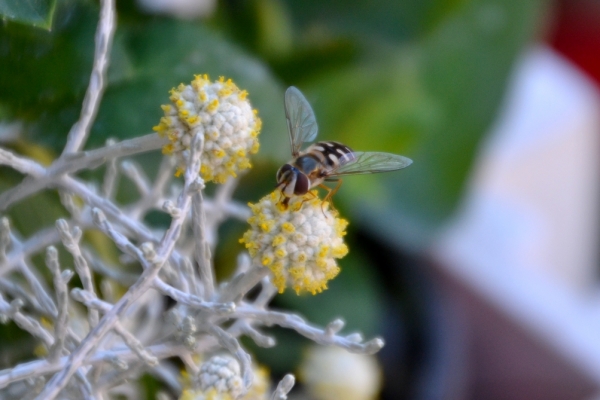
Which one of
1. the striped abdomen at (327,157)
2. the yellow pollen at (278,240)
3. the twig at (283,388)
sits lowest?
the twig at (283,388)

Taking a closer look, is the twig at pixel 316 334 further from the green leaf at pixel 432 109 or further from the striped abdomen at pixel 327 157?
the green leaf at pixel 432 109

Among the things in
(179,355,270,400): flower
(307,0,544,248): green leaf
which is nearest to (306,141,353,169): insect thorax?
(179,355,270,400): flower

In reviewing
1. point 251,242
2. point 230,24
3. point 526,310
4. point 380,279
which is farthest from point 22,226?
point 526,310

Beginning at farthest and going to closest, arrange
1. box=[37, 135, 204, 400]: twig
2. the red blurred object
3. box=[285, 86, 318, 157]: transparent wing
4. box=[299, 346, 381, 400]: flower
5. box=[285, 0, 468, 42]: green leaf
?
1. the red blurred object
2. box=[285, 0, 468, 42]: green leaf
3. box=[299, 346, 381, 400]: flower
4. box=[285, 86, 318, 157]: transparent wing
5. box=[37, 135, 204, 400]: twig

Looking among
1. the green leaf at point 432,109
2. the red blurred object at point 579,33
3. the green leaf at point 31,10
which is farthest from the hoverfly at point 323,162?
the red blurred object at point 579,33

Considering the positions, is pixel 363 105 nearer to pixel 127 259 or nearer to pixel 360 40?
pixel 360 40

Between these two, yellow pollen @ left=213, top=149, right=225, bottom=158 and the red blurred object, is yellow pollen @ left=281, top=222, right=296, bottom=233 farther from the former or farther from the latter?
the red blurred object
